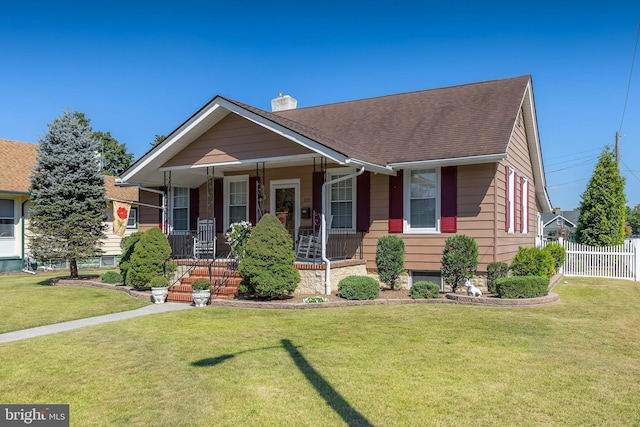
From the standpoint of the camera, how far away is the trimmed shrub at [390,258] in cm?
1208

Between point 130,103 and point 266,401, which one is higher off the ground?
point 130,103

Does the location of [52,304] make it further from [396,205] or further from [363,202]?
[396,205]

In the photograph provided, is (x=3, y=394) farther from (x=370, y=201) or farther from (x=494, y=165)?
(x=494, y=165)

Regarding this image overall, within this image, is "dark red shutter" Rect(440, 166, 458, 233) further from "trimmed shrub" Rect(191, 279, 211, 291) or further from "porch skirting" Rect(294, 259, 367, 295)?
"trimmed shrub" Rect(191, 279, 211, 291)

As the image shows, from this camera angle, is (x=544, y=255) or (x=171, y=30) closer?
(x=544, y=255)

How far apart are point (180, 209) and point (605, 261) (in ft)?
51.0

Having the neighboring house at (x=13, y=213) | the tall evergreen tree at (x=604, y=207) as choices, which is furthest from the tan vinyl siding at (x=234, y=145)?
the tall evergreen tree at (x=604, y=207)

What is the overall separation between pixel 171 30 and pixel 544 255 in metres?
15.0

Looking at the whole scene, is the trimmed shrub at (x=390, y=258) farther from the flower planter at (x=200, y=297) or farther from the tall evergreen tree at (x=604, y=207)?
the tall evergreen tree at (x=604, y=207)

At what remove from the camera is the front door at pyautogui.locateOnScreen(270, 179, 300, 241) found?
14477 mm

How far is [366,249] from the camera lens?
43.3ft

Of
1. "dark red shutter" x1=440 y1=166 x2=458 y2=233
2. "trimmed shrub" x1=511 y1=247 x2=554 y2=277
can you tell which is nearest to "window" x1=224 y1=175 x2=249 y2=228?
"dark red shutter" x1=440 y1=166 x2=458 y2=233

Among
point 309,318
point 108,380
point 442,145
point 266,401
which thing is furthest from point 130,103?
point 266,401

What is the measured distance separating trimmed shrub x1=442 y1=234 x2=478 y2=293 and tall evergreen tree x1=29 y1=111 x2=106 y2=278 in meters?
11.8
